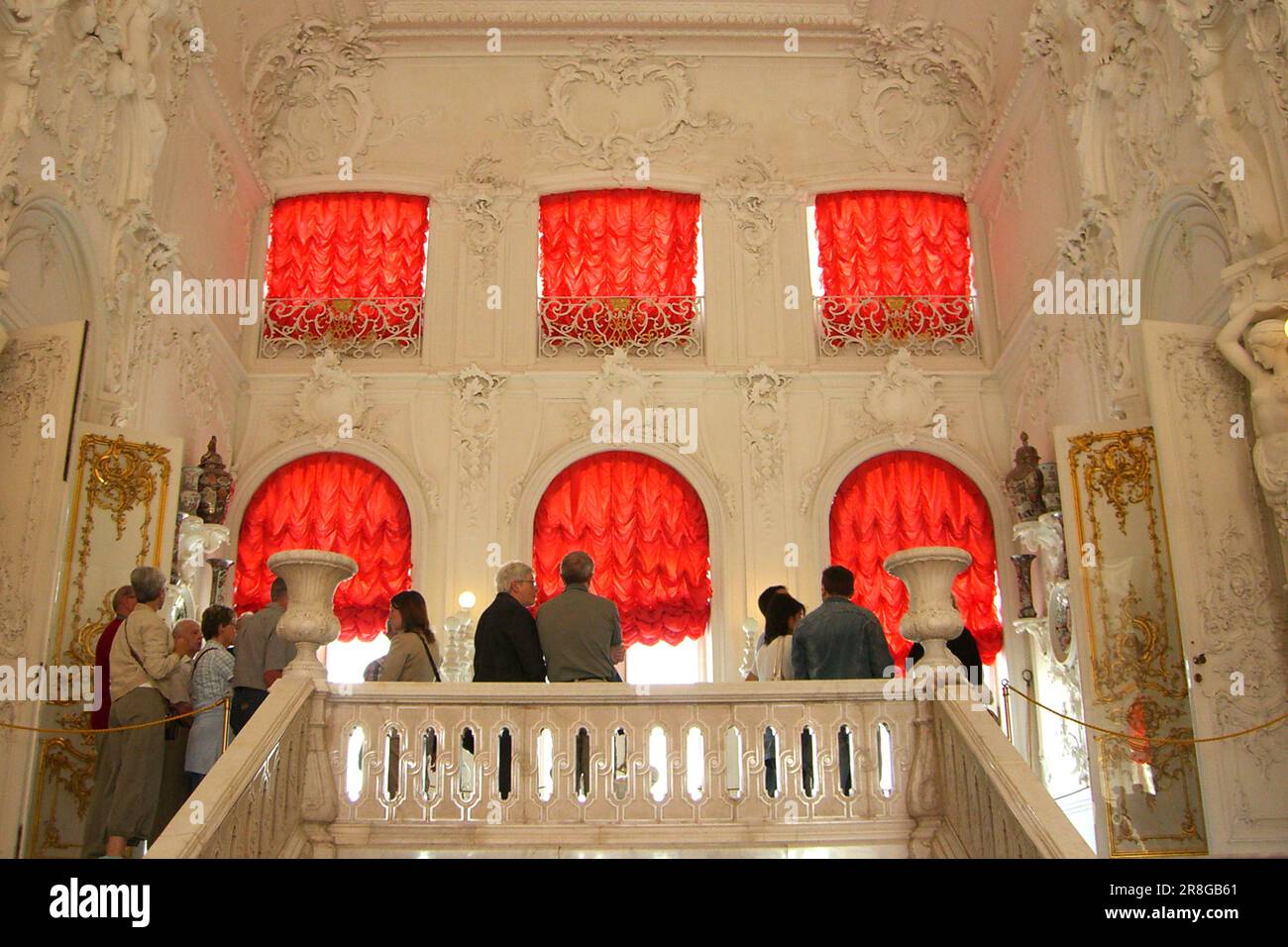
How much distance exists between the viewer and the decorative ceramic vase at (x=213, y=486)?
11.1 m

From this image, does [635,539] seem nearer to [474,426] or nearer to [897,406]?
[474,426]

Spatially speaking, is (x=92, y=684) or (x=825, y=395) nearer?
(x=92, y=684)

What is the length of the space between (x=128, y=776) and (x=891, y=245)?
9518 mm

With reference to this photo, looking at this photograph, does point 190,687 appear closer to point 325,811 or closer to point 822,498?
point 325,811

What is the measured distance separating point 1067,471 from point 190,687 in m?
5.70

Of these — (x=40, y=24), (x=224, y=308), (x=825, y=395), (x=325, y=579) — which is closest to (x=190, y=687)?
(x=325, y=579)

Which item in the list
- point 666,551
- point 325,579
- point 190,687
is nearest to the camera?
point 325,579

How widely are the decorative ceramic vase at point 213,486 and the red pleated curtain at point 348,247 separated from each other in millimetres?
2497

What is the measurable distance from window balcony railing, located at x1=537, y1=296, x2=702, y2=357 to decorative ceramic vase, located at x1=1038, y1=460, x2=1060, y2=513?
140 inches

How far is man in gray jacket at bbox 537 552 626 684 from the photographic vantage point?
20.6 ft

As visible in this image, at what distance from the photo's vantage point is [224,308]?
1244 centimetres

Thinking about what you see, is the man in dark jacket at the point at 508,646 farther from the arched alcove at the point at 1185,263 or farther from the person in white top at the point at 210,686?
the arched alcove at the point at 1185,263

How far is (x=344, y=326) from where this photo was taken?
42.4 ft

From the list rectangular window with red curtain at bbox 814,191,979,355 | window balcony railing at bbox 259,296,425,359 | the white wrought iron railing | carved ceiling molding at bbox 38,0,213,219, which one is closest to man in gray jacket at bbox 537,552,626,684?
the white wrought iron railing
